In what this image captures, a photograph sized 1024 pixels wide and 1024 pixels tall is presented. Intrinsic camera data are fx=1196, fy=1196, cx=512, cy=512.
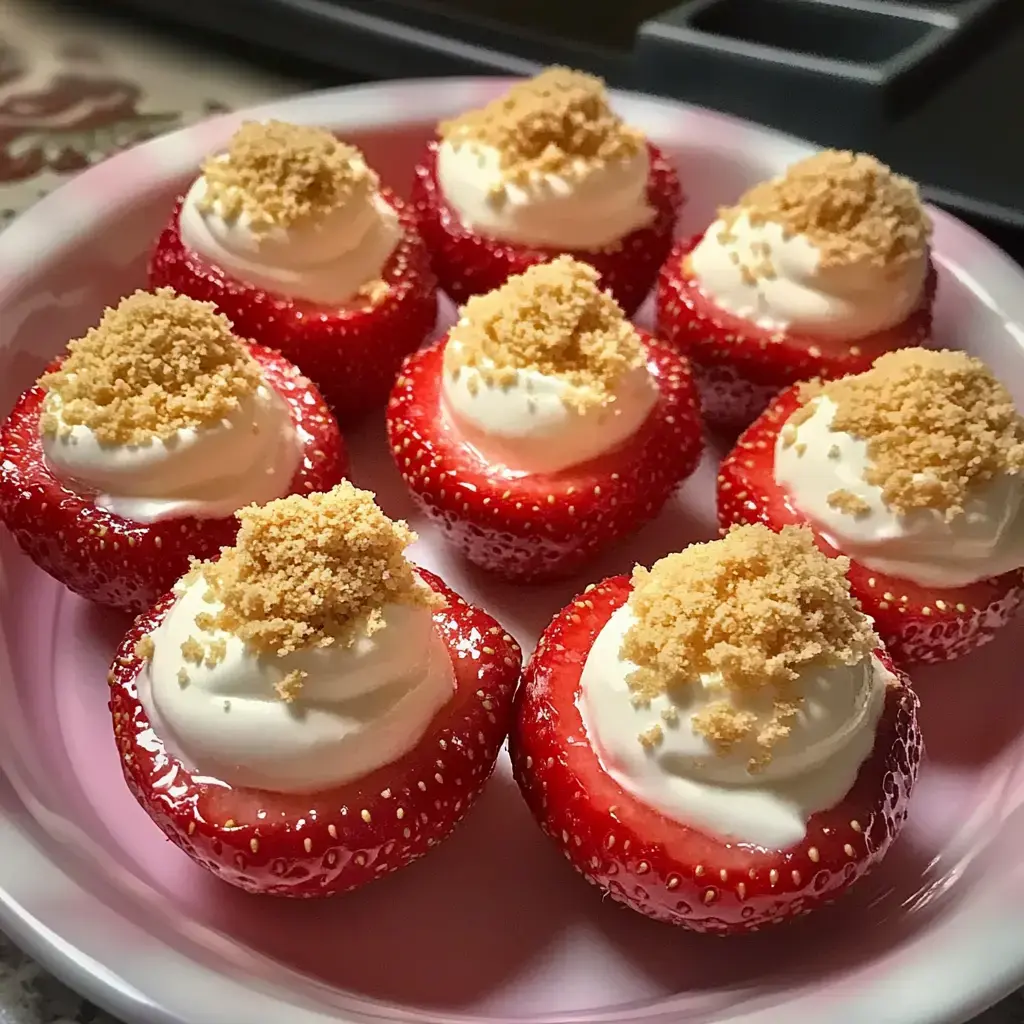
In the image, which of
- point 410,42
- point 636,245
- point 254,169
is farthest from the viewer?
point 410,42

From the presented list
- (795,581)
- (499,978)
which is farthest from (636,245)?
(499,978)

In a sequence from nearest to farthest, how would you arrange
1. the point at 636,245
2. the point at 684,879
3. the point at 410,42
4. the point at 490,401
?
the point at 684,879 → the point at 490,401 → the point at 636,245 → the point at 410,42

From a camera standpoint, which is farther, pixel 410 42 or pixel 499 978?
pixel 410 42

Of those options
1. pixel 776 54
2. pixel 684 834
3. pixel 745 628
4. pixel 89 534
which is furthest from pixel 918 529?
pixel 776 54

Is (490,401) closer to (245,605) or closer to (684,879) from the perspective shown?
(245,605)

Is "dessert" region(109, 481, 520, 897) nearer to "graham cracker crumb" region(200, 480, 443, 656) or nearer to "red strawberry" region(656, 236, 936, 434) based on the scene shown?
"graham cracker crumb" region(200, 480, 443, 656)

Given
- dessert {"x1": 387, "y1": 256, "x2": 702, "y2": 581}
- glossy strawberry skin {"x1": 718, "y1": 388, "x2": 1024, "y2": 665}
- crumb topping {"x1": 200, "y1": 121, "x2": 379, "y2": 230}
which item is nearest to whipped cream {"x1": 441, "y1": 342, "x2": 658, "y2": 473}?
dessert {"x1": 387, "y1": 256, "x2": 702, "y2": 581}
